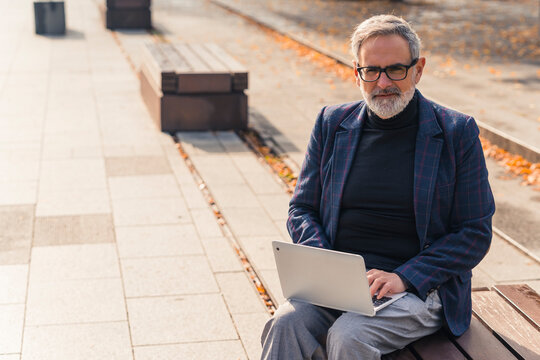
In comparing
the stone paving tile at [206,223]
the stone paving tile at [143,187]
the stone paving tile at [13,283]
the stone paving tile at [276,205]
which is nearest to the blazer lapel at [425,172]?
the stone paving tile at [13,283]

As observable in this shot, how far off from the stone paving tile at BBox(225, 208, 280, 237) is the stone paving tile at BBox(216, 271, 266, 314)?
2.56 ft

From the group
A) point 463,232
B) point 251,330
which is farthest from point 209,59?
point 463,232

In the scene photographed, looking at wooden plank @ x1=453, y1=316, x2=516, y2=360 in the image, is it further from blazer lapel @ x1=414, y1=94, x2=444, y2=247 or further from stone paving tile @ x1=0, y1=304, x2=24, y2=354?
stone paving tile @ x1=0, y1=304, x2=24, y2=354

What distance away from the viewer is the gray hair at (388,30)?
10.9 ft

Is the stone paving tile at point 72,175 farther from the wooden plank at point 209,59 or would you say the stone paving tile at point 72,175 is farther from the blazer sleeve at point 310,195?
the blazer sleeve at point 310,195

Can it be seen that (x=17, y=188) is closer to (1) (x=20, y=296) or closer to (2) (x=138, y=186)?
(2) (x=138, y=186)

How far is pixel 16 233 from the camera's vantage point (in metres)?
5.95

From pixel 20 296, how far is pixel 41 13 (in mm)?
12344

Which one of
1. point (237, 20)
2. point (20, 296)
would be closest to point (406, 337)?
point (20, 296)

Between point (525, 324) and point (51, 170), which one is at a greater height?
point (525, 324)

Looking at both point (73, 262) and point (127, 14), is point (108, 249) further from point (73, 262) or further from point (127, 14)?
point (127, 14)

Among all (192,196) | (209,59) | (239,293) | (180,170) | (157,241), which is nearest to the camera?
(239,293)

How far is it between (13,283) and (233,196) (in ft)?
7.75

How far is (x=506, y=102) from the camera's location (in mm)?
11125
